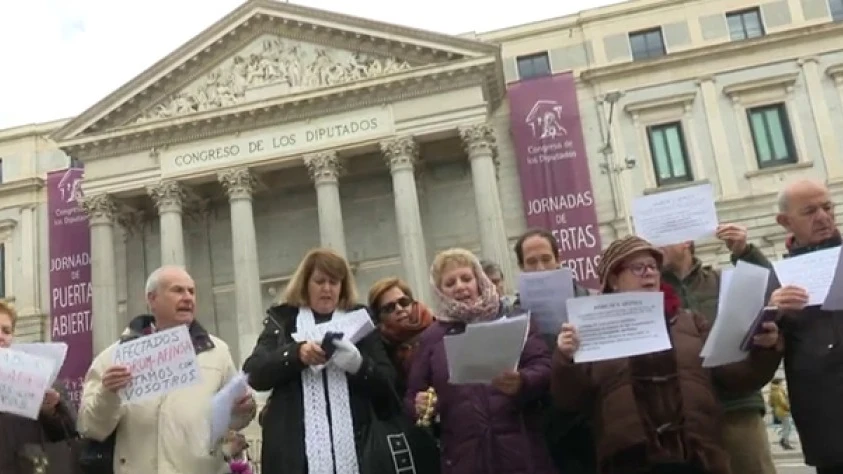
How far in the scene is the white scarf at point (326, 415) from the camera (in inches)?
195

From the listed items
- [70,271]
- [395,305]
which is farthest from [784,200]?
[70,271]

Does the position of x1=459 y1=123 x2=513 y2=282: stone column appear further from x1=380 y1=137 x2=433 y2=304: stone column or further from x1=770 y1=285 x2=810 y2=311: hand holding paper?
x1=770 y1=285 x2=810 y2=311: hand holding paper

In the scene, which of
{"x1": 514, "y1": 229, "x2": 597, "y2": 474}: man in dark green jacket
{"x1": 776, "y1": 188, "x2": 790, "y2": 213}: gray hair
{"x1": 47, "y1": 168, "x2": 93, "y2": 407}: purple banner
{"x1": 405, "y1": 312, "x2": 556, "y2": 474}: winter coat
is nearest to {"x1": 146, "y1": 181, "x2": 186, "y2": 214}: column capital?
{"x1": 47, "y1": 168, "x2": 93, "y2": 407}: purple banner

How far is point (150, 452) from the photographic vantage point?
5.11m

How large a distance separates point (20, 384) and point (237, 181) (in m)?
22.6

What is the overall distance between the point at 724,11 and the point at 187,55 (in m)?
19.8

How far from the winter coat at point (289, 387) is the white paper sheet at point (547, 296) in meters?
1.00

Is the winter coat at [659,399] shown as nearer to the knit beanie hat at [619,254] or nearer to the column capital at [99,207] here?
the knit beanie hat at [619,254]

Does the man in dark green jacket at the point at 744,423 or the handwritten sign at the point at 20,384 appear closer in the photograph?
the handwritten sign at the point at 20,384

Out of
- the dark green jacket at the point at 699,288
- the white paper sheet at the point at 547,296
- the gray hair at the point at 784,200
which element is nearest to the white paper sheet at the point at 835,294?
the gray hair at the point at 784,200

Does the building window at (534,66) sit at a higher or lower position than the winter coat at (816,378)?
higher

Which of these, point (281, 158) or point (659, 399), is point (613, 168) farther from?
point (659, 399)

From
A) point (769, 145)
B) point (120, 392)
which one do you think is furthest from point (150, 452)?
point (769, 145)

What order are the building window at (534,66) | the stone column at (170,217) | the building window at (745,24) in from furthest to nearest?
the building window at (534,66)
the building window at (745,24)
the stone column at (170,217)
